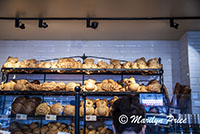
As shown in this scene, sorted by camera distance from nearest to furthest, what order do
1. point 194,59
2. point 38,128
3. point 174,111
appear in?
point 174,111 < point 38,128 < point 194,59

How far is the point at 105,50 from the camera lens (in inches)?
165

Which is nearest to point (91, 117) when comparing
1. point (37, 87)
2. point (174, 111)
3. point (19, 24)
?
point (174, 111)

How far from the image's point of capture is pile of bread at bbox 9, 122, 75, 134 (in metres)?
1.97

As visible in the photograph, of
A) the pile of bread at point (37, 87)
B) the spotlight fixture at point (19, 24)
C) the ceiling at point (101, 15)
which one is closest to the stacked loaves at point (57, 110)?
the pile of bread at point (37, 87)

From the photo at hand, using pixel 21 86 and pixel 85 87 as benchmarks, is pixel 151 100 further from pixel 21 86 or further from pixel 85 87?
pixel 21 86

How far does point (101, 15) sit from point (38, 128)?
1.93 meters

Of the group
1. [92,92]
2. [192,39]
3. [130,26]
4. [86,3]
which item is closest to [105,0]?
[86,3]

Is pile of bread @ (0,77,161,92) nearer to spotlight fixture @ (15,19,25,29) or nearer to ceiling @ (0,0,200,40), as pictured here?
spotlight fixture @ (15,19,25,29)

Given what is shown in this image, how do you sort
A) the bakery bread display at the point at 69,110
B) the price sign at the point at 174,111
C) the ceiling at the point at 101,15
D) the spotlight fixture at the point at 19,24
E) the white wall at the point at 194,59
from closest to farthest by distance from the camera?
the price sign at the point at 174,111 < the bakery bread display at the point at 69,110 < the ceiling at the point at 101,15 < the spotlight fixture at the point at 19,24 < the white wall at the point at 194,59

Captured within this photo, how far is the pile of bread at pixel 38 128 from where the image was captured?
1.97 meters

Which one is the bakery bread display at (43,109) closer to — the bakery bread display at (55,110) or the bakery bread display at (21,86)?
the bakery bread display at (55,110)

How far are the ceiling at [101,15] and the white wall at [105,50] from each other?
149 millimetres

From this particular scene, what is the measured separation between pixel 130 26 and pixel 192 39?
127 centimetres

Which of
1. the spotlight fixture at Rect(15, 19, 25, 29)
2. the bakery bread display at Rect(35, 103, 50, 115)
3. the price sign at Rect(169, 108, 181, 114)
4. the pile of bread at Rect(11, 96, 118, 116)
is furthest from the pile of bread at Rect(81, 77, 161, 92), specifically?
the spotlight fixture at Rect(15, 19, 25, 29)
